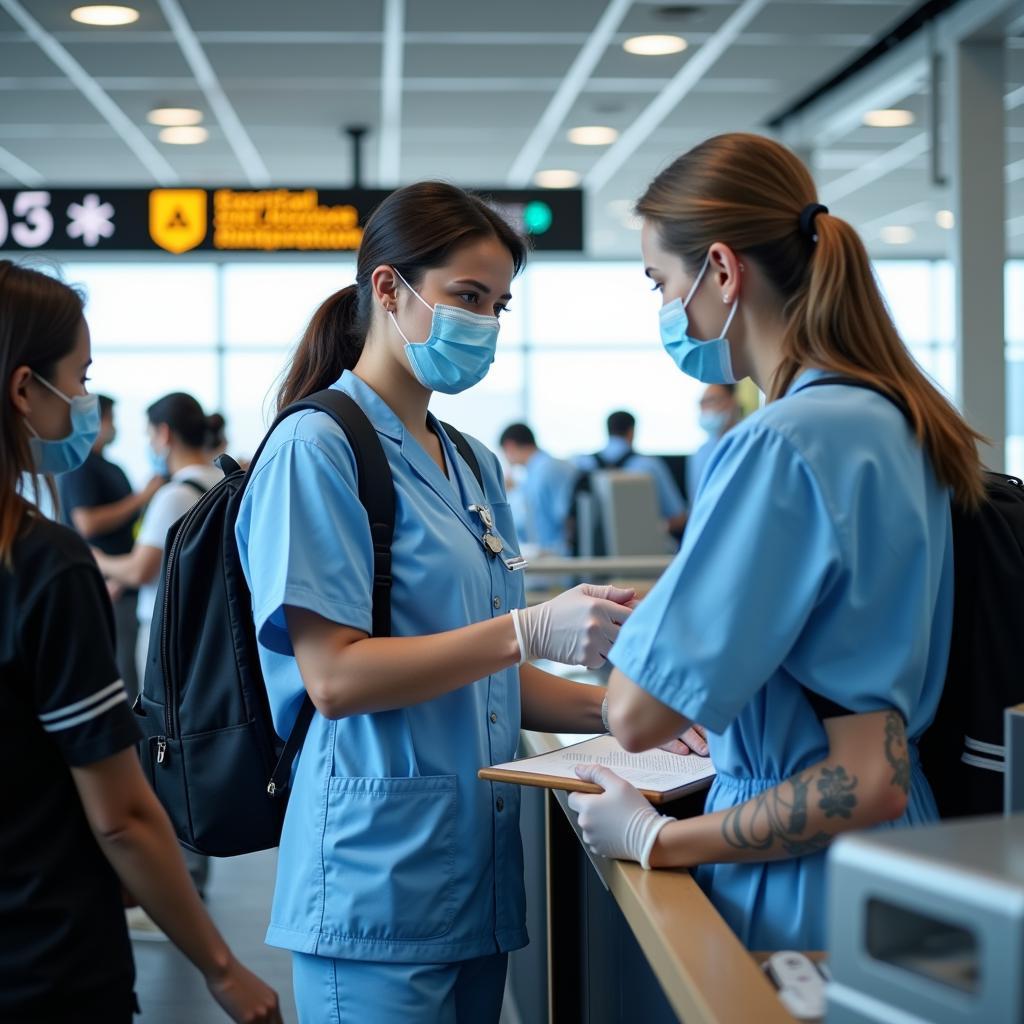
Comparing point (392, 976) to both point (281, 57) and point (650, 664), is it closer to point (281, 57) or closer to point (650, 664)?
point (650, 664)

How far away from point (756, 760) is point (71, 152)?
7404 mm

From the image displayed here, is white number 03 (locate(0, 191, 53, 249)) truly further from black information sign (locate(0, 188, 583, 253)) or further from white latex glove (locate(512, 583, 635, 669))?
white latex glove (locate(512, 583, 635, 669))

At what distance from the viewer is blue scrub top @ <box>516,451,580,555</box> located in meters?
8.05

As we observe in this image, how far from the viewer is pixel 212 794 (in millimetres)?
1649

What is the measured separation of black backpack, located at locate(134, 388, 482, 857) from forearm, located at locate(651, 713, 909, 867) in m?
0.62

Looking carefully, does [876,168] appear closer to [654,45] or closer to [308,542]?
Answer: [654,45]

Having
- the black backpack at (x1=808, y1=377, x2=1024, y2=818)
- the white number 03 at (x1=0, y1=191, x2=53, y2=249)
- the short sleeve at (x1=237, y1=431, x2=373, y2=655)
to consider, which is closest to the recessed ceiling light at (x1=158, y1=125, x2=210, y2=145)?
the white number 03 at (x1=0, y1=191, x2=53, y2=249)

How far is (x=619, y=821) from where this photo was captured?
131 cm

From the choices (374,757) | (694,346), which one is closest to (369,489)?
(374,757)

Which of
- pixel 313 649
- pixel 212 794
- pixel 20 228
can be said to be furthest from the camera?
pixel 20 228

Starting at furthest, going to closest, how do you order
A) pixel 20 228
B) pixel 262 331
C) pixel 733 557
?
pixel 262 331, pixel 20 228, pixel 733 557

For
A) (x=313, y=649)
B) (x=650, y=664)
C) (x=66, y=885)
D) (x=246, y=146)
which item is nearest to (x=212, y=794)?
(x=313, y=649)

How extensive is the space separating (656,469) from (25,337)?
653 centimetres

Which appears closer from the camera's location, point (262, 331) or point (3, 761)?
point (3, 761)
